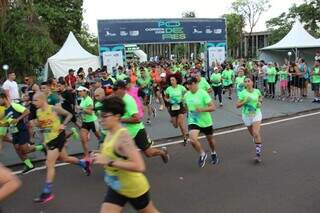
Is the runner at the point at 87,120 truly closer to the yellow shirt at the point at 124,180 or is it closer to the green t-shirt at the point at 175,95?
the green t-shirt at the point at 175,95

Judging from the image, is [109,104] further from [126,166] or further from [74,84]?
[74,84]

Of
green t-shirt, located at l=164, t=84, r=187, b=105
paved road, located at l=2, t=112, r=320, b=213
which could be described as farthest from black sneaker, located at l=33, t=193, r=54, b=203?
green t-shirt, located at l=164, t=84, r=187, b=105

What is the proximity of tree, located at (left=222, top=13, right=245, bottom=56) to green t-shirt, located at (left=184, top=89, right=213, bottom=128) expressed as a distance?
70624mm

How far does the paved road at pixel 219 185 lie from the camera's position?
6.67 meters

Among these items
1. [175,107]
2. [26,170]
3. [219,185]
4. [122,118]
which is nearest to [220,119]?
[175,107]

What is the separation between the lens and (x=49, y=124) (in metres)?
7.59

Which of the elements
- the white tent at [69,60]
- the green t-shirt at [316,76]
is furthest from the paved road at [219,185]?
the white tent at [69,60]

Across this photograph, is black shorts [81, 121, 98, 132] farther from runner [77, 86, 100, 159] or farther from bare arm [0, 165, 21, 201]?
bare arm [0, 165, 21, 201]

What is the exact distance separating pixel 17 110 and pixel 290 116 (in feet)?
32.5

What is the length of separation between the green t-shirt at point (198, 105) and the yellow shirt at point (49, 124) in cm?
250

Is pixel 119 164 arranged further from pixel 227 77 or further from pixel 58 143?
pixel 227 77

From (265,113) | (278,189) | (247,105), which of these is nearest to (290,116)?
(265,113)

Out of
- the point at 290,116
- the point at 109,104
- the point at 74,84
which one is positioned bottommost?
the point at 290,116

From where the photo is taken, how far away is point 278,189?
734cm
